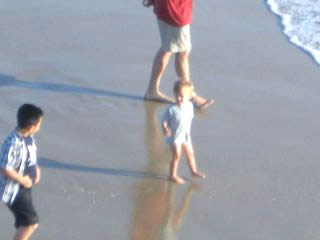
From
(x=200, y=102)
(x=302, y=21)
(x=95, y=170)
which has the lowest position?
(x=302, y=21)

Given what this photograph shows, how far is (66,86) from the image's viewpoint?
995 centimetres

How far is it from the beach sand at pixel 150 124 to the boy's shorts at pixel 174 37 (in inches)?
22.3

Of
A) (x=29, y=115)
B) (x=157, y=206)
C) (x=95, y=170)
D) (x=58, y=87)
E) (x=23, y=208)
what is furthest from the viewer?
(x=58, y=87)

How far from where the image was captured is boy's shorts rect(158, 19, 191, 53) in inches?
372

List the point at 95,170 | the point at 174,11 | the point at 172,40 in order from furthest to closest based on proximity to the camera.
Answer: the point at 172,40
the point at 174,11
the point at 95,170

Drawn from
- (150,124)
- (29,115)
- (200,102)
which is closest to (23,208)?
(29,115)

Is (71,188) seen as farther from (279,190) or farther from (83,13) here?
(83,13)

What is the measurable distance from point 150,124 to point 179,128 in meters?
1.29

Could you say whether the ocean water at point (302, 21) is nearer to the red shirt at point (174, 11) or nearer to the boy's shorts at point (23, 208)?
the red shirt at point (174, 11)

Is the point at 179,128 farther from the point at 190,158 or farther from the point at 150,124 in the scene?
the point at 150,124

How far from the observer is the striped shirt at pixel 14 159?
6246mm

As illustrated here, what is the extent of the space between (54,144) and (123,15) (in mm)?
4210

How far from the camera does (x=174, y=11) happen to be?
937 centimetres

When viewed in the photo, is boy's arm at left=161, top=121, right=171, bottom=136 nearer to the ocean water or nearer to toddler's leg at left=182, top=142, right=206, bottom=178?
toddler's leg at left=182, top=142, right=206, bottom=178
